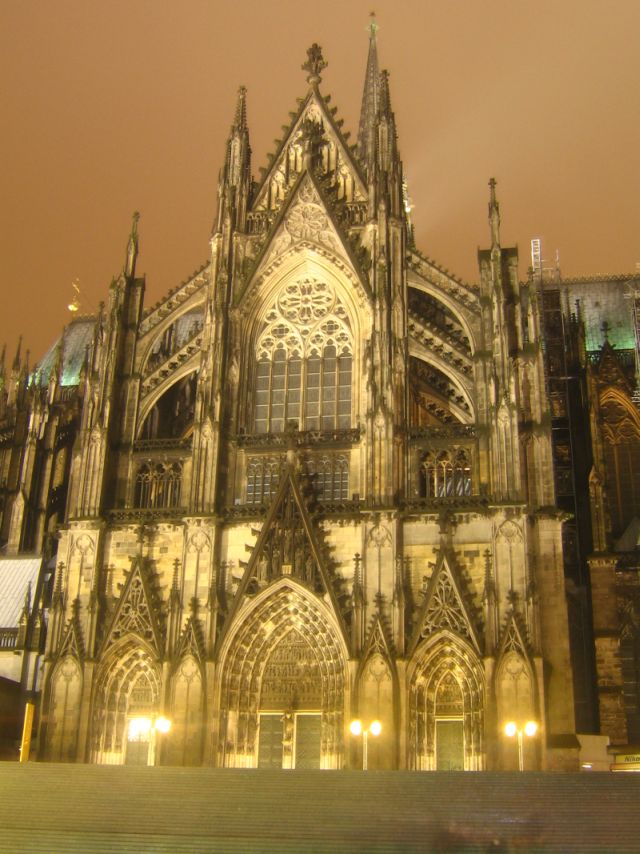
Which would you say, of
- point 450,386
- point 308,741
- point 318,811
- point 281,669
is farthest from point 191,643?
point 450,386

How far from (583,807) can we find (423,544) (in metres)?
10.9

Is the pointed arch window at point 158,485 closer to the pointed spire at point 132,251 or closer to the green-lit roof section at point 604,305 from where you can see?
the pointed spire at point 132,251

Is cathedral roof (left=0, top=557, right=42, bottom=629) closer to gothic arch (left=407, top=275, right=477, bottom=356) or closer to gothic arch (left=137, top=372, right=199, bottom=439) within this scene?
gothic arch (left=137, top=372, right=199, bottom=439)

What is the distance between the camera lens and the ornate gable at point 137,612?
31.3 metres

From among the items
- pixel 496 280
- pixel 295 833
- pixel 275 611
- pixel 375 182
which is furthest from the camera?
pixel 375 182

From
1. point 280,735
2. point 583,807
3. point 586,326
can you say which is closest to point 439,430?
point 280,735

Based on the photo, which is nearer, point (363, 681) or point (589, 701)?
point (363, 681)

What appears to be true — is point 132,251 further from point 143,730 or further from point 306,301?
point 143,730

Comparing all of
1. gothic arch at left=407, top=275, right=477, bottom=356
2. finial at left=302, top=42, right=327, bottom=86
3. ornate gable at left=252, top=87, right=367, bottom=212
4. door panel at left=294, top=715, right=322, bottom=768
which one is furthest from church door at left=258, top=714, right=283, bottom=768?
finial at left=302, top=42, right=327, bottom=86

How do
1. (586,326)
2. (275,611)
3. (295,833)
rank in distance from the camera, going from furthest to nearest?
(586,326)
(275,611)
(295,833)

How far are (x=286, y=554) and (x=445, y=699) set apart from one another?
232 inches

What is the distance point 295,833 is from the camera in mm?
20516

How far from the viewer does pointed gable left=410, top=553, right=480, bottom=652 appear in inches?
1165

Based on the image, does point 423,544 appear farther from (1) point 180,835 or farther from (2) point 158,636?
(1) point 180,835
